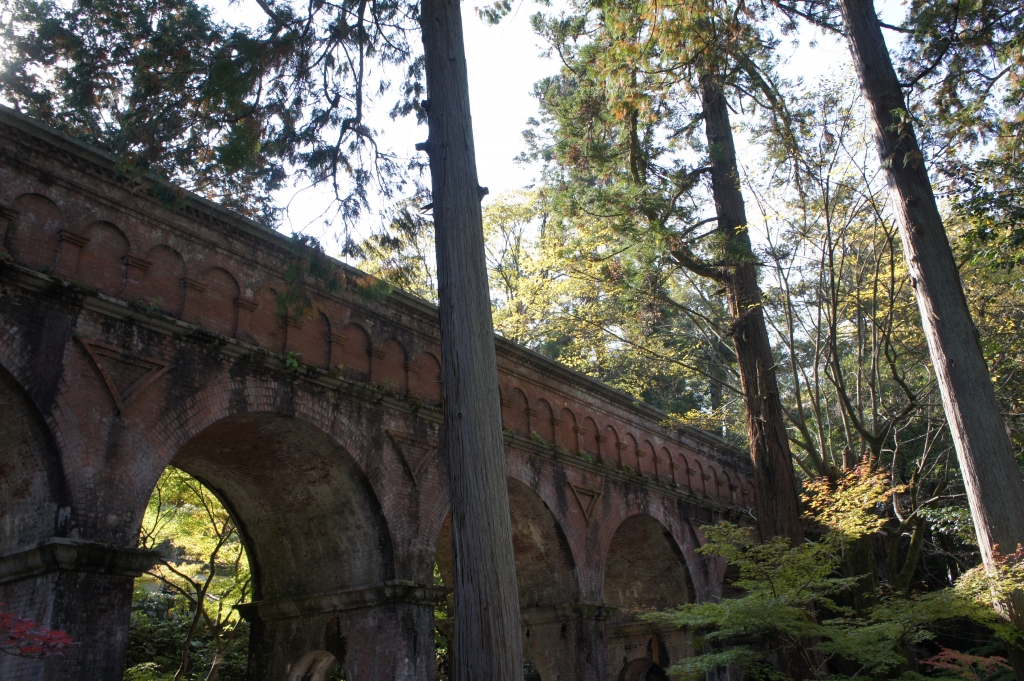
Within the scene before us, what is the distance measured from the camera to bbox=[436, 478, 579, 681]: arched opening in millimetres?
13141

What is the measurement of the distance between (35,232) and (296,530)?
4.92 meters

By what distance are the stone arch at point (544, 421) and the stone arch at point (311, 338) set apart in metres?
4.49

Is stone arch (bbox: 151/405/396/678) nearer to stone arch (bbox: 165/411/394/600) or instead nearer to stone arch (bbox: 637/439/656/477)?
stone arch (bbox: 165/411/394/600)

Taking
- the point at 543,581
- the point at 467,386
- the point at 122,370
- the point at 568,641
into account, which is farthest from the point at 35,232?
the point at 568,641

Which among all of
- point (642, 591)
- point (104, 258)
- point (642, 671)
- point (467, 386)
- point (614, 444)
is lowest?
point (642, 671)

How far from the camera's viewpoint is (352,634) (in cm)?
999

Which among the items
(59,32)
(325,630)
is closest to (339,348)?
(325,630)

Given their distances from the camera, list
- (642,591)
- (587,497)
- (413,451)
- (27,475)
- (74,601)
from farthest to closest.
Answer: (642,591) → (587,497) → (413,451) → (27,475) → (74,601)

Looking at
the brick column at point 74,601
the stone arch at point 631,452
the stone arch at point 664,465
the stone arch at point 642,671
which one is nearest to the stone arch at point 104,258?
the brick column at point 74,601

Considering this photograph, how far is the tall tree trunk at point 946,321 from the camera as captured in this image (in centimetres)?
745

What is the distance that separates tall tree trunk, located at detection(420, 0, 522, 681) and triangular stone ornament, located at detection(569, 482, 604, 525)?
7725 millimetres

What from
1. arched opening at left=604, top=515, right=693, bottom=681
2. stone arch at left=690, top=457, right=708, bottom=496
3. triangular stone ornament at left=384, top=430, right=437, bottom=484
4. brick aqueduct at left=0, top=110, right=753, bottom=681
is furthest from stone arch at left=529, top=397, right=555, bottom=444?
stone arch at left=690, top=457, right=708, bottom=496

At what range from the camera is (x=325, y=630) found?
10281 millimetres

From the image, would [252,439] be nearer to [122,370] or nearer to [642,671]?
[122,370]
